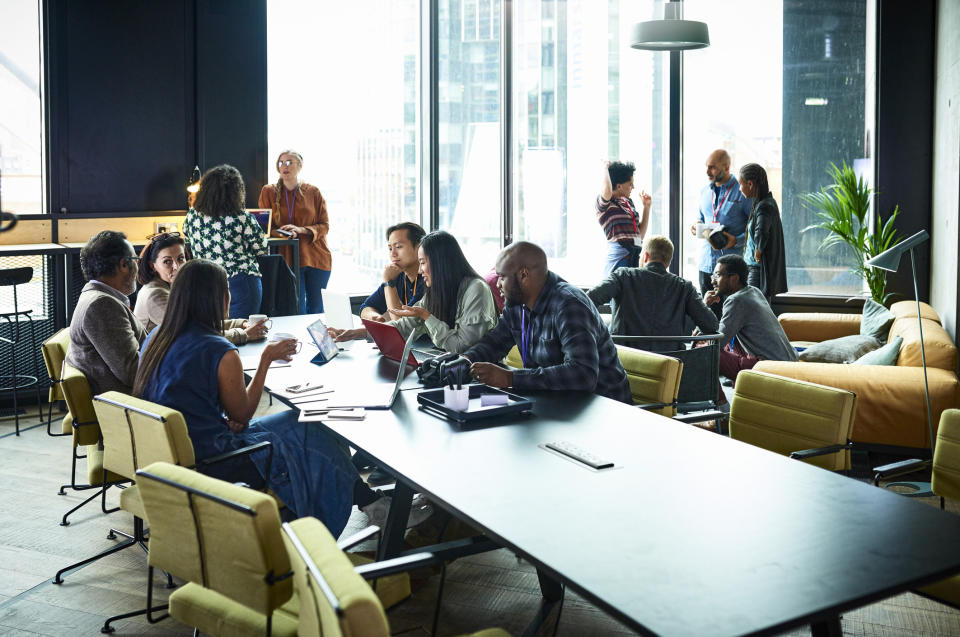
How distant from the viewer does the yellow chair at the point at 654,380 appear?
3799mm

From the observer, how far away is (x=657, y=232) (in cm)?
880

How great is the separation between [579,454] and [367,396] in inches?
42.8

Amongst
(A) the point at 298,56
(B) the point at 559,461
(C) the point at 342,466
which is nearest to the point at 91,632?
(C) the point at 342,466

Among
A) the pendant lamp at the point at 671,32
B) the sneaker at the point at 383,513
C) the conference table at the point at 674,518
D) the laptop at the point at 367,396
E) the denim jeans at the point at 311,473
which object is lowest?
the sneaker at the point at 383,513

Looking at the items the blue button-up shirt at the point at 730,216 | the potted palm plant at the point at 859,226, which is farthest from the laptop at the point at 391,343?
the potted palm plant at the point at 859,226

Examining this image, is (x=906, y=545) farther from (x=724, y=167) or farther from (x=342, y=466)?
(x=724, y=167)

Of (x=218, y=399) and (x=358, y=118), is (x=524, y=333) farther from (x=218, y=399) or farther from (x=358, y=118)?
(x=358, y=118)

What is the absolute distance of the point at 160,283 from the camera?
4695mm

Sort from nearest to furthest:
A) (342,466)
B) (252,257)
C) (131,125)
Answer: (342,466) → (252,257) → (131,125)

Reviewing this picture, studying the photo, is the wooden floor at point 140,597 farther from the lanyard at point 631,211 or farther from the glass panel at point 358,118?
the glass panel at point 358,118

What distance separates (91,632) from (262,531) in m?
1.56

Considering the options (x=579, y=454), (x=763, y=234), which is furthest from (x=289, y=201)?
(x=579, y=454)

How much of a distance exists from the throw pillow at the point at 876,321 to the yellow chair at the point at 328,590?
5.20 metres

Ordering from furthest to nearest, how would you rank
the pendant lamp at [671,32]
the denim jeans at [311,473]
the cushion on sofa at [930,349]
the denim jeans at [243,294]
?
the pendant lamp at [671,32]
the denim jeans at [243,294]
the cushion on sofa at [930,349]
the denim jeans at [311,473]
